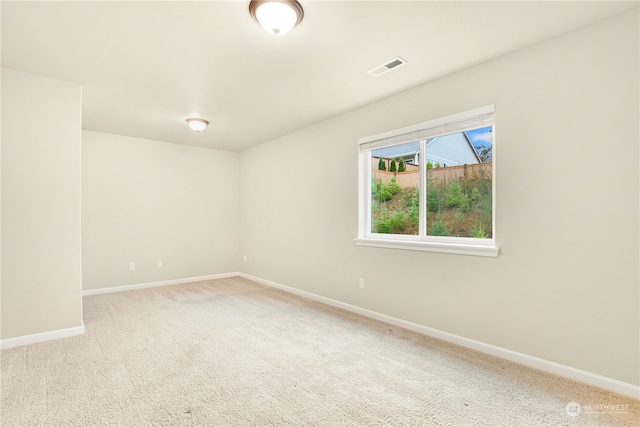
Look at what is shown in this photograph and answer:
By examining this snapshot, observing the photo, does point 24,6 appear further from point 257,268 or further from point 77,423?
point 257,268

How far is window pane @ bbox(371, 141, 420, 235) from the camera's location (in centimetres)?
341

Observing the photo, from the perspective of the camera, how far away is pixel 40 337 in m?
2.94

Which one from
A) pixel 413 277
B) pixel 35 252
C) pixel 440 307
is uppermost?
pixel 35 252

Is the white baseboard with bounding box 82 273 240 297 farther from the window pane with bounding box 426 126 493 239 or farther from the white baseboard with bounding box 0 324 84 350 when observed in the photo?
the window pane with bounding box 426 126 493 239

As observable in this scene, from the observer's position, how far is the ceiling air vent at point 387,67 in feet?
8.73

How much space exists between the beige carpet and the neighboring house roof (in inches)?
68.3

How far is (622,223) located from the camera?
2047 mm

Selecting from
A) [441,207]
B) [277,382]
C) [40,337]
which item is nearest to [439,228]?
[441,207]

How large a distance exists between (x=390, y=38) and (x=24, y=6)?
95.9 inches

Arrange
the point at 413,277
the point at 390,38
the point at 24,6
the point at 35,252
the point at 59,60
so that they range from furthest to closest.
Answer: the point at 413,277 < the point at 35,252 < the point at 59,60 < the point at 390,38 < the point at 24,6

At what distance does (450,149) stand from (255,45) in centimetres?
203

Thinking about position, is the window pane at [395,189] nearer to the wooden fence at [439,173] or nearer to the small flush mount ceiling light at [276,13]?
the wooden fence at [439,173]

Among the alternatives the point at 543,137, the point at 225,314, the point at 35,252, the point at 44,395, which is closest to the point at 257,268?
the point at 225,314

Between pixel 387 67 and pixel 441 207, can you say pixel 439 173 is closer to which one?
pixel 441 207
